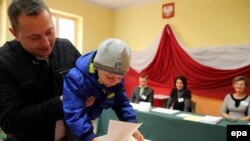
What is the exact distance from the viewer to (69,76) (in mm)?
958

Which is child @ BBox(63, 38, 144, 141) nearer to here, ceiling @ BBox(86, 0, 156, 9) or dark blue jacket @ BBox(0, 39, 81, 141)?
dark blue jacket @ BBox(0, 39, 81, 141)

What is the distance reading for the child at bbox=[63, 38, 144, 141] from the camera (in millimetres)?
924

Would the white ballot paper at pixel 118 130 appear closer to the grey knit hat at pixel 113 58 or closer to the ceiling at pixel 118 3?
the grey knit hat at pixel 113 58

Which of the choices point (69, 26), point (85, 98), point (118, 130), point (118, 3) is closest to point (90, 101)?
point (85, 98)

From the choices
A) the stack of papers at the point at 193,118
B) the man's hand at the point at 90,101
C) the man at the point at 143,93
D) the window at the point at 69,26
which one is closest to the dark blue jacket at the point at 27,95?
the man's hand at the point at 90,101

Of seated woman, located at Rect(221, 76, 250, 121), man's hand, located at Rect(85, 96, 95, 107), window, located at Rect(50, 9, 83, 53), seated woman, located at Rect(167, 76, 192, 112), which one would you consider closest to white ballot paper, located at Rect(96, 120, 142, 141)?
man's hand, located at Rect(85, 96, 95, 107)

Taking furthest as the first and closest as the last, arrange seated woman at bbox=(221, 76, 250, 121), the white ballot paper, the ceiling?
the ceiling, seated woman at bbox=(221, 76, 250, 121), the white ballot paper

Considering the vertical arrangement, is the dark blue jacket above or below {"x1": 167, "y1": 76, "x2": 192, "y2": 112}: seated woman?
above

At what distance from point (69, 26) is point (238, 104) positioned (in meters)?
4.01

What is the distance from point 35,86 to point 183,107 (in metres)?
3.42

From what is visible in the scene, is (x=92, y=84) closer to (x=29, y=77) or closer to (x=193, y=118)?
(x=29, y=77)

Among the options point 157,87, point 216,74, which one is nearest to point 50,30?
point 216,74

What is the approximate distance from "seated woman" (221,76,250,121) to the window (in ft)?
11.9

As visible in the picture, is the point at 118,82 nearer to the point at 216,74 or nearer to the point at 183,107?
the point at 183,107
